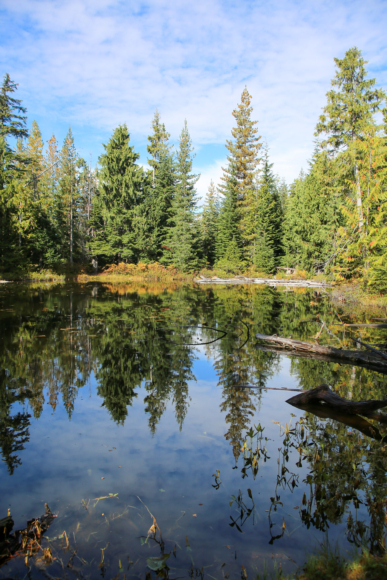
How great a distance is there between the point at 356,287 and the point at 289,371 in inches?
517

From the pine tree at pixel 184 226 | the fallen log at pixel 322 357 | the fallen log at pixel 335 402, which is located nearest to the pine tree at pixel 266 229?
the pine tree at pixel 184 226

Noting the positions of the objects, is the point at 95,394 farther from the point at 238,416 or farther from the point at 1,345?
the point at 1,345

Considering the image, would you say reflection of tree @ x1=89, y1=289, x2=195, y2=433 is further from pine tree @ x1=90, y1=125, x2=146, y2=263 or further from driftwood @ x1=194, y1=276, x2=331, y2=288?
pine tree @ x1=90, y1=125, x2=146, y2=263

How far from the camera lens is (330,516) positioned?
3.40 metres

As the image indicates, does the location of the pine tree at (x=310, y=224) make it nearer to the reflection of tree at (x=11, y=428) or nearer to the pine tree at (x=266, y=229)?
the pine tree at (x=266, y=229)

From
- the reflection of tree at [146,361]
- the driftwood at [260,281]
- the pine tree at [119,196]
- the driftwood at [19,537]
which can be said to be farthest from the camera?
the pine tree at [119,196]

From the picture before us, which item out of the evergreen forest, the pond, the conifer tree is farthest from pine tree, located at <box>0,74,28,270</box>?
the pond

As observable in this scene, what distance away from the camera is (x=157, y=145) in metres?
41.8

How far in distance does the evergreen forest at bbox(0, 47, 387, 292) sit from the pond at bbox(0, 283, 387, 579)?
69.1 ft

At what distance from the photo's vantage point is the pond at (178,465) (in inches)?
118

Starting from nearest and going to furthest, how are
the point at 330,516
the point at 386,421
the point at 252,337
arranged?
1. the point at 330,516
2. the point at 386,421
3. the point at 252,337

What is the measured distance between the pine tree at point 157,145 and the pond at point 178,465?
1434 inches

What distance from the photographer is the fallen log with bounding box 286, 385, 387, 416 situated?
5.09 m

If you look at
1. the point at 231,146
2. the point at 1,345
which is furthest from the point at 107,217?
the point at 1,345
